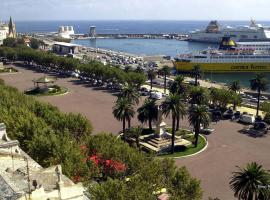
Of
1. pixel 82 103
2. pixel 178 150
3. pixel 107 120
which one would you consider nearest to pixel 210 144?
pixel 178 150

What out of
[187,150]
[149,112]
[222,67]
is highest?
[149,112]

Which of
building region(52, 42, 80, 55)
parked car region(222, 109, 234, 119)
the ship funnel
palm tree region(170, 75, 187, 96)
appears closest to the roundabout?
palm tree region(170, 75, 187, 96)

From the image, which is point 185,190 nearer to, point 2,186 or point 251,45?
point 2,186

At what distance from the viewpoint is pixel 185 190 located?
34656 mm

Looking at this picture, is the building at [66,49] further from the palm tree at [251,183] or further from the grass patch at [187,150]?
the palm tree at [251,183]

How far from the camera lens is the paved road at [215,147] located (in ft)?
149

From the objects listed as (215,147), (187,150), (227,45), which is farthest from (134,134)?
(227,45)

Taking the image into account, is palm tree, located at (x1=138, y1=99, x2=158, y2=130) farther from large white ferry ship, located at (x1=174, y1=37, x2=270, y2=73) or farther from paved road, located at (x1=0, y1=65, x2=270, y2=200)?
large white ferry ship, located at (x1=174, y1=37, x2=270, y2=73)

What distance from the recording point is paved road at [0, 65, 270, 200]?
4544 centimetres

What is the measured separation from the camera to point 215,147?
56281mm

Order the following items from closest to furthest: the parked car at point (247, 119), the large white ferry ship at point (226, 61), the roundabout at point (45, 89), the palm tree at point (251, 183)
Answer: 1. the palm tree at point (251, 183)
2. the parked car at point (247, 119)
3. the roundabout at point (45, 89)
4. the large white ferry ship at point (226, 61)

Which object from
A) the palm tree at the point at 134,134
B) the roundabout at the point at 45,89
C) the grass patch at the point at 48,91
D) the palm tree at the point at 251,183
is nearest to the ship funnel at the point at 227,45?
the roundabout at the point at 45,89

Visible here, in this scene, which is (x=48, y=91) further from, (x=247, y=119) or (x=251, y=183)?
(x=251, y=183)

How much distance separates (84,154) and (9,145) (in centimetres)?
853
